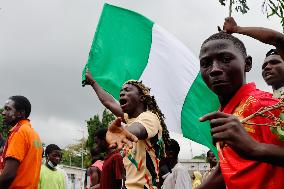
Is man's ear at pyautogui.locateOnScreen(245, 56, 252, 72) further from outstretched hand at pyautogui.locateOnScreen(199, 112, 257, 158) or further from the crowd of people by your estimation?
outstretched hand at pyautogui.locateOnScreen(199, 112, 257, 158)

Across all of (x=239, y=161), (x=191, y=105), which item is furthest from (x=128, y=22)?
(x=239, y=161)

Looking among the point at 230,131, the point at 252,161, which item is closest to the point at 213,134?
the point at 230,131

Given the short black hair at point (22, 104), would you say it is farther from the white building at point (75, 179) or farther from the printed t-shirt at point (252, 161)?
the white building at point (75, 179)

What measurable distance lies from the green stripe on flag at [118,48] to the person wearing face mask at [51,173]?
3478 mm

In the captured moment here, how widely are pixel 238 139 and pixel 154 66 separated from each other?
4786 millimetres

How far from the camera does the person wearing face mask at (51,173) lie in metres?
9.04

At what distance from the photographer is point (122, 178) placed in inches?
→ 186

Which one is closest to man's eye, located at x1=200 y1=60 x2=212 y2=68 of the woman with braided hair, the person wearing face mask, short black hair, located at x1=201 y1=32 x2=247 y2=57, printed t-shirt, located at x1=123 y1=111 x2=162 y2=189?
short black hair, located at x1=201 y1=32 x2=247 y2=57

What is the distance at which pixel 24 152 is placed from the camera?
17.7 ft

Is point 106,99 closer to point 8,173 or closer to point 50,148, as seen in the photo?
point 8,173

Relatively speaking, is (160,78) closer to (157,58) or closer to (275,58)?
(157,58)

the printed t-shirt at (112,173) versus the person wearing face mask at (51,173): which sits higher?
the person wearing face mask at (51,173)

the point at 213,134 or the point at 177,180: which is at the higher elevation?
the point at 177,180

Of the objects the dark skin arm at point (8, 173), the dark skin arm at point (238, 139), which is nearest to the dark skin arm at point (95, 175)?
the dark skin arm at point (8, 173)
